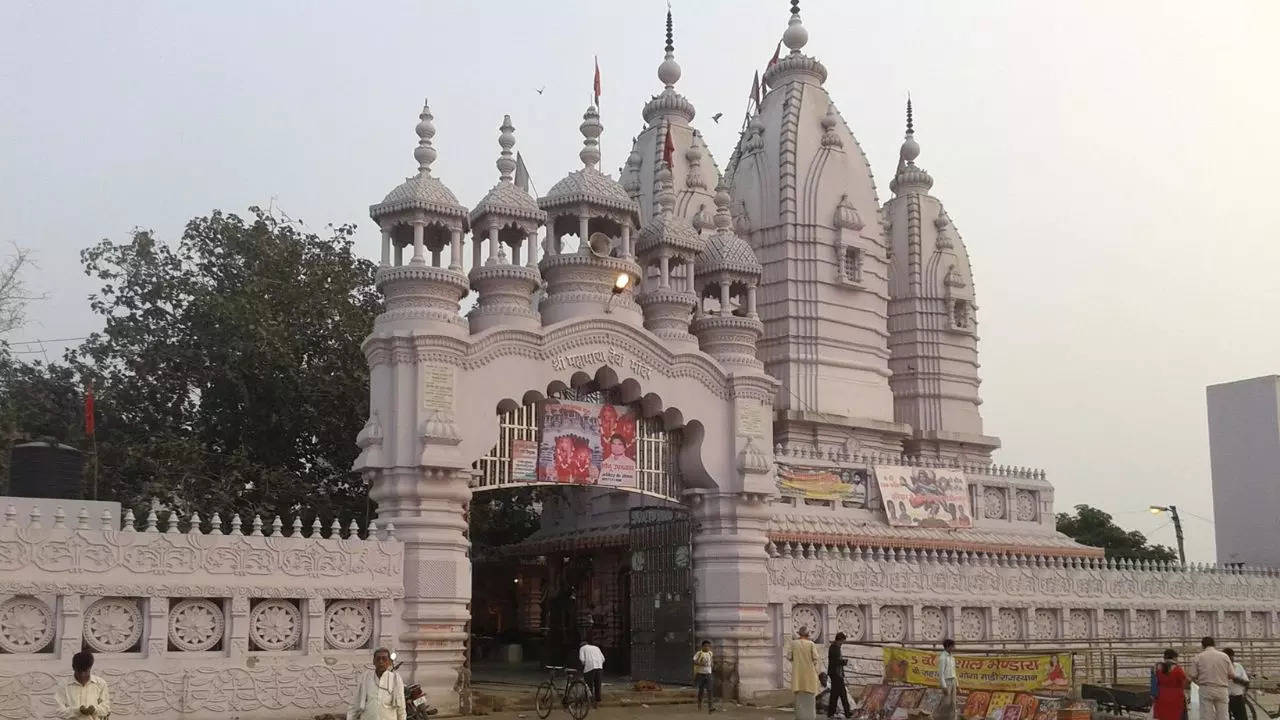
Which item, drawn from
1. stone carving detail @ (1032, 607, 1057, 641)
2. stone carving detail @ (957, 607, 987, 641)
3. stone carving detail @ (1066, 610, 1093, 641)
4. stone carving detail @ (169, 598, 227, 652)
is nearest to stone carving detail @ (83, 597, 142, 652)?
stone carving detail @ (169, 598, 227, 652)

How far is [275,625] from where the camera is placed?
18484mm

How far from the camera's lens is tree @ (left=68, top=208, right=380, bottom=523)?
1083 inches

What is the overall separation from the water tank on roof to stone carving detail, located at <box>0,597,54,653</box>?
7.40ft

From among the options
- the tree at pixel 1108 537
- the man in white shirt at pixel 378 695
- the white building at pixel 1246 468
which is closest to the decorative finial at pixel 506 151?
the man in white shirt at pixel 378 695

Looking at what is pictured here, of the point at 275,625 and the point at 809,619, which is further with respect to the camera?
the point at 809,619

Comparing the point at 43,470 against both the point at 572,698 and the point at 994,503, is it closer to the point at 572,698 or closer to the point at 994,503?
the point at 572,698

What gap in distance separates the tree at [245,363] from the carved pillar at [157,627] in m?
9.42

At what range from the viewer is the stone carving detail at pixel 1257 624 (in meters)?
31.7

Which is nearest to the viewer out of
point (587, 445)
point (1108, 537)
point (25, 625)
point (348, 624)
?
point (25, 625)

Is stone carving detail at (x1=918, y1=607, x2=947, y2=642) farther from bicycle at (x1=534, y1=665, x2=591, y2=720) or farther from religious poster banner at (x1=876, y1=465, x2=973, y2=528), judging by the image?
bicycle at (x1=534, y1=665, x2=591, y2=720)

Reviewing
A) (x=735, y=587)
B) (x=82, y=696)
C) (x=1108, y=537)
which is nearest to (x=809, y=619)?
(x=735, y=587)

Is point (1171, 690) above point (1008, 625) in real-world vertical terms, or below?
below

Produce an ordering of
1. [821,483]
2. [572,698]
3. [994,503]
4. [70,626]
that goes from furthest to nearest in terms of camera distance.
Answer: [994,503] → [821,483] → [572,698] → [70,626]

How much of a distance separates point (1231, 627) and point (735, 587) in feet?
49.9
